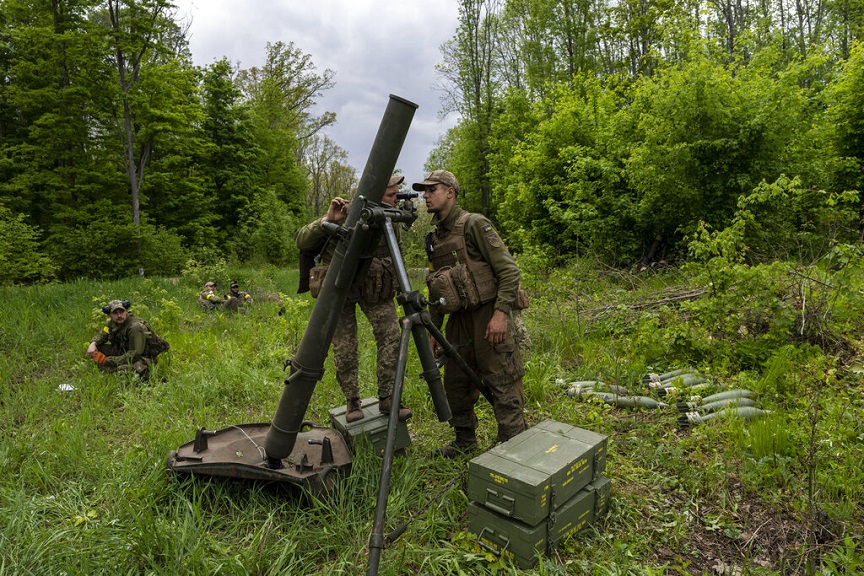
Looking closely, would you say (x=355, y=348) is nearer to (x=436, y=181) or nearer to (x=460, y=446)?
(x=460, y=446)

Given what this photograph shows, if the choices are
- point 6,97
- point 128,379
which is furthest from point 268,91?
point 128,379

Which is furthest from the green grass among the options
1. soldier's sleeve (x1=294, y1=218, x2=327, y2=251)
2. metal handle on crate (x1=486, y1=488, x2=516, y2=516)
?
soldier's sleeve (x1=294, y1=218, x2=327, y2=251)

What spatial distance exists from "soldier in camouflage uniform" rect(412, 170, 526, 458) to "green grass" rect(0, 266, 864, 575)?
628 millimetres

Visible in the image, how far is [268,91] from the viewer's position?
97.7 feet

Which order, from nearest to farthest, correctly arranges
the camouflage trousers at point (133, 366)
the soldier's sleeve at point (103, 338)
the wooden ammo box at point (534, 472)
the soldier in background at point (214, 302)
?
the wooden ammo box at point (534, 472), the camouflage trousers at point (133, 366), the soldier's sleeve at point (103, 338), the soldier in background at point (214, 302)

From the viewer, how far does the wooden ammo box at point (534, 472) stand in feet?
8.71

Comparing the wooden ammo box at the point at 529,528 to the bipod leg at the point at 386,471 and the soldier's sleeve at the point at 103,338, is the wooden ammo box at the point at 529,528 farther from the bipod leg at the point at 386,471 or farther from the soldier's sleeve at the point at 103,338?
the soldier's sleeve at the point at 103,338

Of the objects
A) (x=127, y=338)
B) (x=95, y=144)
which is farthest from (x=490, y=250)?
(x=95, y=144)

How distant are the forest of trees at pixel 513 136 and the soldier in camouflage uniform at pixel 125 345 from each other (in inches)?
268

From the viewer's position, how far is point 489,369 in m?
3.64

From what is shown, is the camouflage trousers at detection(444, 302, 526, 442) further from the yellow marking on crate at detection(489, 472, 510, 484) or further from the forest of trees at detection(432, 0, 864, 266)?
the forest of trees at detection(432, 0, 864, 266)

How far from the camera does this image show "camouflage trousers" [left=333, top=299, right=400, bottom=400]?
3902 millimetres

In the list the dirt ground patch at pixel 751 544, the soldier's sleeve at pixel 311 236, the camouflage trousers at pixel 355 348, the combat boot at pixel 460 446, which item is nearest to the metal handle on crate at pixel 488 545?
the dirt ground patch at pixel 751 544

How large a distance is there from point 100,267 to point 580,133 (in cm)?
1544
